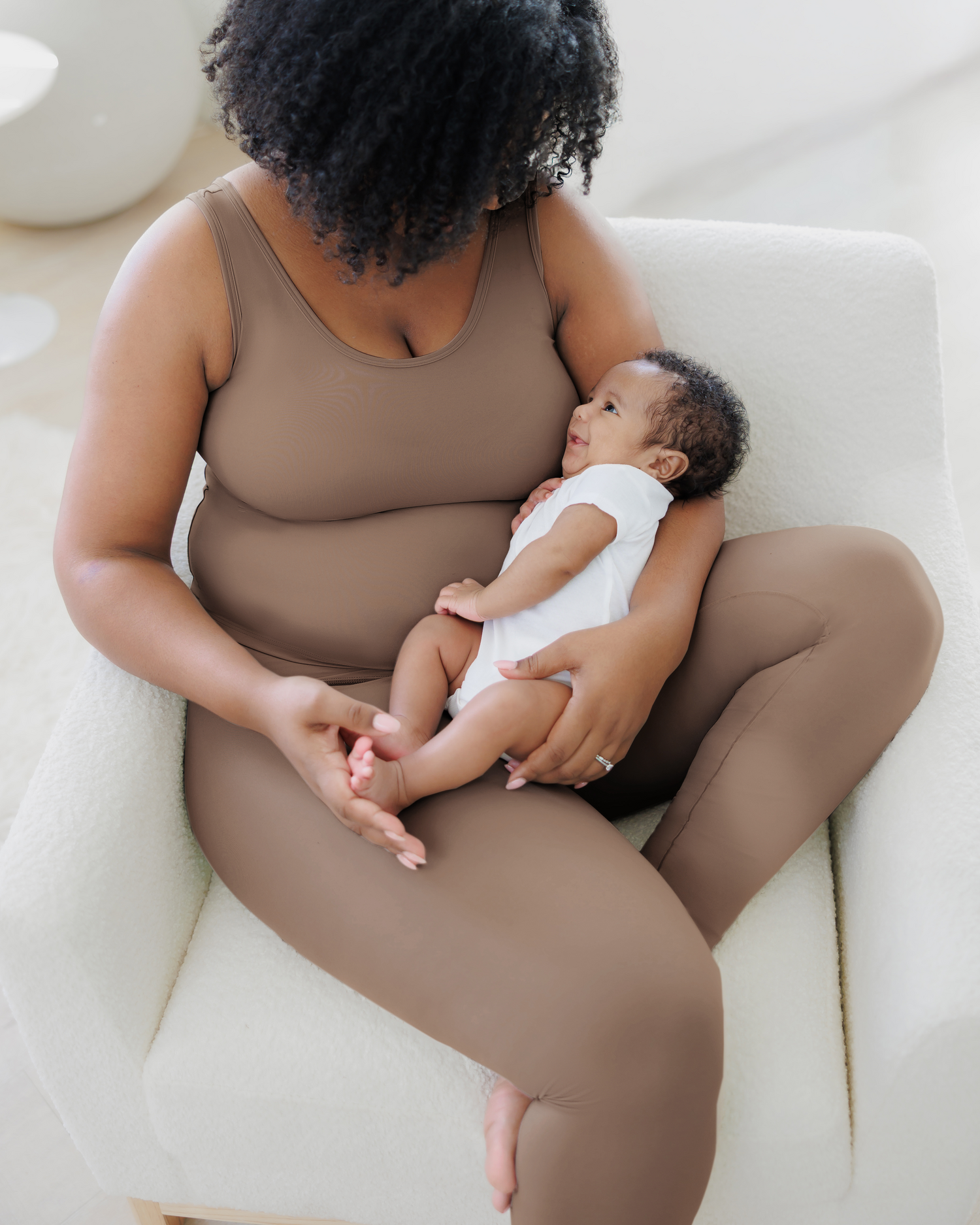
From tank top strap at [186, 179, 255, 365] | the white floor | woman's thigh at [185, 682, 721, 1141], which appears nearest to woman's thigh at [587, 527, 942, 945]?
woman's thigh at [185, 682, 721, 1141]

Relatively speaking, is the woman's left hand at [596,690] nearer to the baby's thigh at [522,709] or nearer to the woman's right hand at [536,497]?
the baby's thigh at [522,709]

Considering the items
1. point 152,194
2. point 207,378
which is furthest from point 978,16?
point 207,378

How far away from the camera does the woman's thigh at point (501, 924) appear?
868 mm

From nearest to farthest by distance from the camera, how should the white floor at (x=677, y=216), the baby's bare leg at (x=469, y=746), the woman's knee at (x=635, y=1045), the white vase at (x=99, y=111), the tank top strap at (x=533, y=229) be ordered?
the woman's knee at (x=635, y=1045)
the baby's bare leg at (x=469, y=746)
the tank top strap at (x=533, y=229)
the white floor at (x=677, y=216)
the white vase at (x=99, y=111)

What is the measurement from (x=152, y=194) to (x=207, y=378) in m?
2.54

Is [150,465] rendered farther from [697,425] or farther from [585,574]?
[697,425]

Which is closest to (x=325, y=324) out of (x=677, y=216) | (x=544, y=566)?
(x=544, y=566)

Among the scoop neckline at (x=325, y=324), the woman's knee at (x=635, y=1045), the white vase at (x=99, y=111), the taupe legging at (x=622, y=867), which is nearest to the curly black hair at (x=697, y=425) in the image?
the taupe legging at (x=622, y=867)

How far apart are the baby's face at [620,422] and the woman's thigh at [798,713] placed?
0.71 ft

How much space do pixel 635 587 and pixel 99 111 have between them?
7.93 ft

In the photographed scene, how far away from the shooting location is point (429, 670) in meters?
1.12

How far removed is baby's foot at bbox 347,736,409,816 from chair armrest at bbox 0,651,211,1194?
0.82ft

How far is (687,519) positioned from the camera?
4.00ft

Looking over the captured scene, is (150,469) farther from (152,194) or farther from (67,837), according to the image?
(152,194)
